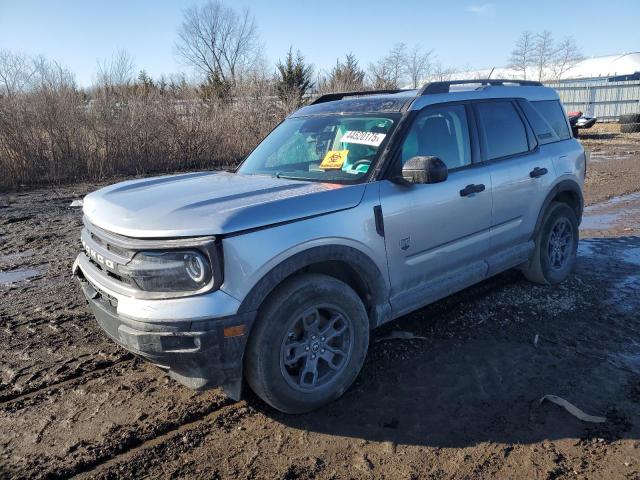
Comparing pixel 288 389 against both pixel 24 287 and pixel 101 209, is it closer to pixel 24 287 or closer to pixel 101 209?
pixel 101 209

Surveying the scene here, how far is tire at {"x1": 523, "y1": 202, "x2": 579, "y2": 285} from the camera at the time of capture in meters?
5.16

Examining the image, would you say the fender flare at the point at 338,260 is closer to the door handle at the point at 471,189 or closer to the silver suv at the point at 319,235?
the silver suv at the point at 319,235

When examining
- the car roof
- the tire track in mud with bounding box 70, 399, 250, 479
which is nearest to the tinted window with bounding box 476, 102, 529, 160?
the car roof

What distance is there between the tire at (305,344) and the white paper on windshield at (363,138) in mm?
1152

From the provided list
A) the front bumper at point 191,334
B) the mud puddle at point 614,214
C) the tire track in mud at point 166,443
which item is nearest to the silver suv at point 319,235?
the front bumper at point 191,334

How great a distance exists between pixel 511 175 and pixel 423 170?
59.5 inches

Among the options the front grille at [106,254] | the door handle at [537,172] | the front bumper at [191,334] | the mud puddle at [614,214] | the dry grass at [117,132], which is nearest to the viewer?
the front bumper at [191,334]

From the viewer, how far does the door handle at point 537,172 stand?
4.78 meters

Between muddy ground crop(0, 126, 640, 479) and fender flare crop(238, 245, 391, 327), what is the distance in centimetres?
53

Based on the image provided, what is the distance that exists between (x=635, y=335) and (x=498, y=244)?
1.31 metres

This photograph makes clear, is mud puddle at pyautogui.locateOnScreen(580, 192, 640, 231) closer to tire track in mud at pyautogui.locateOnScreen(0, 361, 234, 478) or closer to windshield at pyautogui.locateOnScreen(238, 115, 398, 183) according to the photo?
windshield at pyautogui.locateOnScreen(238, 115, 398, 183)

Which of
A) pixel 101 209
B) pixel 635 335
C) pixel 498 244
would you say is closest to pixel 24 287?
pixel 101 209

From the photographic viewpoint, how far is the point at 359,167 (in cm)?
371

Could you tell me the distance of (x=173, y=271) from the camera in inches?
108
